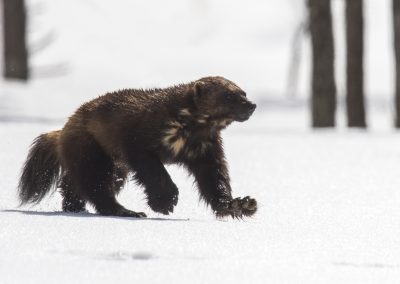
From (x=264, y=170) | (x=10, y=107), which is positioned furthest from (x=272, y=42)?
(x=264, y=170)

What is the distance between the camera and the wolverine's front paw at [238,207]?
6.04 metres

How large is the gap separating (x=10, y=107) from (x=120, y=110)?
36.3 ft

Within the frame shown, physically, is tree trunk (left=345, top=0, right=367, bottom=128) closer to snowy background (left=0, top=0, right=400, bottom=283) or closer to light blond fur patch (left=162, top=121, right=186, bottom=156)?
snowy background (left=0, top=0, right=400, bottom=283)

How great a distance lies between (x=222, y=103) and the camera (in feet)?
20.2

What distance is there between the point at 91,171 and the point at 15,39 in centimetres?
1240

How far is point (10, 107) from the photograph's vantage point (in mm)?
16844

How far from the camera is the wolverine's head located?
20.0 feet

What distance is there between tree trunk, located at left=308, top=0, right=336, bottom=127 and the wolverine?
37.3 feet

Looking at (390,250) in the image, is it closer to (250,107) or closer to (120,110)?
(250,107)

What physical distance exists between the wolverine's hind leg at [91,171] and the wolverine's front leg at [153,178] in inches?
11.2

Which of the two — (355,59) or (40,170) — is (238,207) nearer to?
(40,170)

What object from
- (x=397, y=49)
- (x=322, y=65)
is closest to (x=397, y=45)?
(x=397, y=49)

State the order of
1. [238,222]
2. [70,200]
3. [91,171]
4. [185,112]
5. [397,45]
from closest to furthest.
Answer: [238,222] → [185,112] → [91,171] → [70,200] → [397,45]

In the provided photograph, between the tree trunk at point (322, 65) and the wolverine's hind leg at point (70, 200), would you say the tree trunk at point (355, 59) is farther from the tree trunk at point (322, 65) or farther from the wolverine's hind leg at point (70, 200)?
the wolverine's hind leg at point (70, 200)
